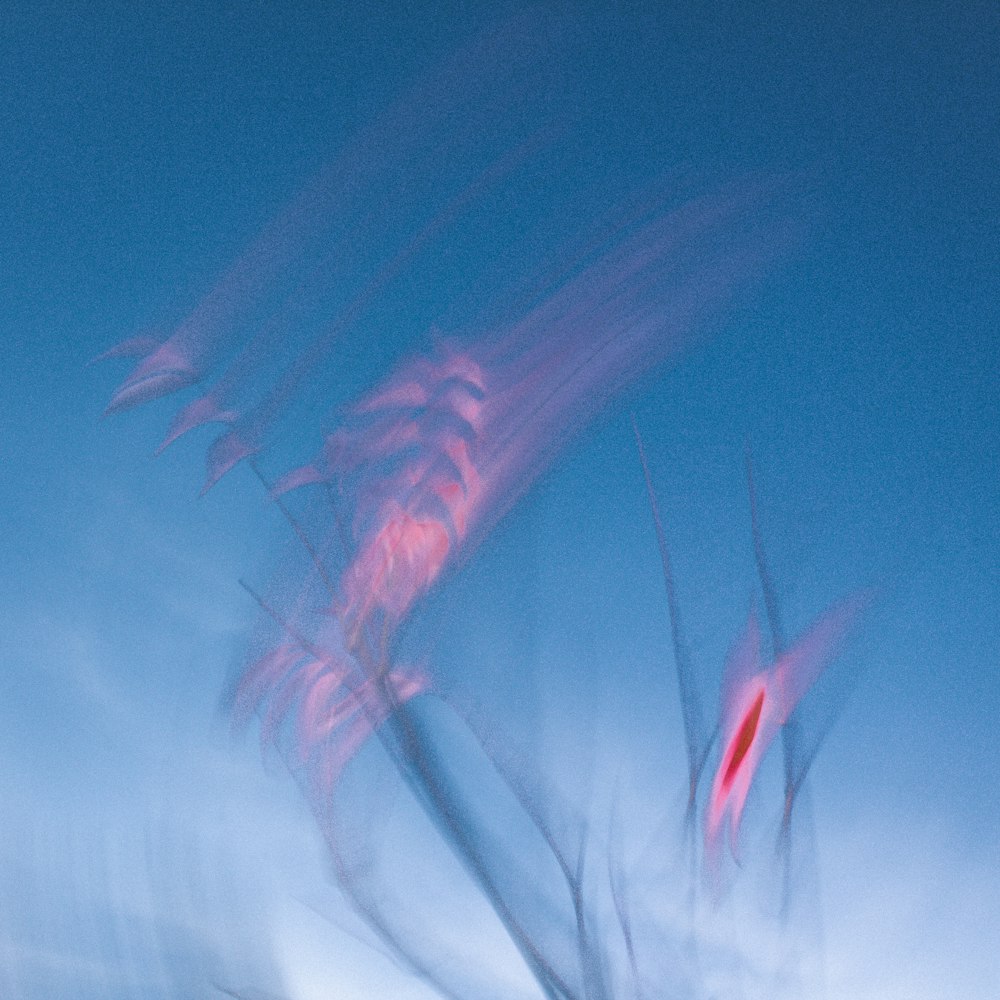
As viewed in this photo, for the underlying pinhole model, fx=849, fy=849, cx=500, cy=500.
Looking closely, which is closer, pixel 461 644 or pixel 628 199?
pixel 461 644

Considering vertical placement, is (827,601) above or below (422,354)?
below

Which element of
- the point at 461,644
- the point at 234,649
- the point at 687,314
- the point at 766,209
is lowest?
the point at 461,644

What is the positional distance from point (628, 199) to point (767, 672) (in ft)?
8.13

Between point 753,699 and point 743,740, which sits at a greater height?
point 753,699

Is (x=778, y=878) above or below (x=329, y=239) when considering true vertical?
below

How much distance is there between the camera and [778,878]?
4.17 metres

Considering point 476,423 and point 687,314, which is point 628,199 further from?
point 476,423

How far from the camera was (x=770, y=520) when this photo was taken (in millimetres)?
4207

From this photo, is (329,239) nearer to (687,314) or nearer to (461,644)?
(687,314)

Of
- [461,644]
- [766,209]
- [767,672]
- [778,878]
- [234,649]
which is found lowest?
[778,878]

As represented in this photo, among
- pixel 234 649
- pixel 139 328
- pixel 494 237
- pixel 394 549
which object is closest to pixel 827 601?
pixel 394 549

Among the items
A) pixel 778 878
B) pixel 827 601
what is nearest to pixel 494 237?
pixel 827 601

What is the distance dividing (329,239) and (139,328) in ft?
3.54

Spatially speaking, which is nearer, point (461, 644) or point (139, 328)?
point (461, 644)
